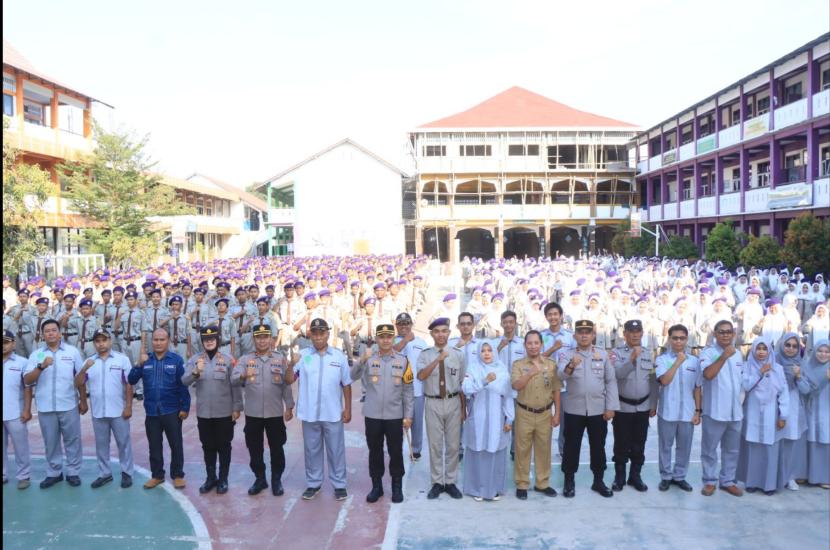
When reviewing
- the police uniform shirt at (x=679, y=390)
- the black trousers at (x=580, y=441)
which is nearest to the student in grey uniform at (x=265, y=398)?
the black trousers at (x=580, y=441)

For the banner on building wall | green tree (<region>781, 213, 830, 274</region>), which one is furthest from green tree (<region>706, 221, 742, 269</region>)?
green tree (<region>781, 213, 830, 274</region>)

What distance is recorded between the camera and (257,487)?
6.55 metres

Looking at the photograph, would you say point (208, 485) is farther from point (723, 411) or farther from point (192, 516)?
point (723, 411)

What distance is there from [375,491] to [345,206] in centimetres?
3435

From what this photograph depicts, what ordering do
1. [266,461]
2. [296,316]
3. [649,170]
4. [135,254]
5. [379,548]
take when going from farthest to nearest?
[649,170] < [135,254] < [296,316] < [266,461] < [379,548]

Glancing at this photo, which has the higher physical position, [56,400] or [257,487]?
[56,400]

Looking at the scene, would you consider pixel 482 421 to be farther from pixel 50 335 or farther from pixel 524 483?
pixel 50 335

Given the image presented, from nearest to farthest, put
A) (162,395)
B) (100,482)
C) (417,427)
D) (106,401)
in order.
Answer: (162,395), (106,401), (100,482), (417,427)

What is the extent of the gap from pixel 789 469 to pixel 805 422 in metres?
0.48

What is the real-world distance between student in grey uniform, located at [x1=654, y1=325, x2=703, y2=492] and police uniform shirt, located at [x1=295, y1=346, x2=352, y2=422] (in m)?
3.03

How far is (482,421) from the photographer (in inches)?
249

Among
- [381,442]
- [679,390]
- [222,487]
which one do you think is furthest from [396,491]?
[679,390]

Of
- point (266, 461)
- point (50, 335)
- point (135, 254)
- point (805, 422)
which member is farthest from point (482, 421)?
point (135, 254)

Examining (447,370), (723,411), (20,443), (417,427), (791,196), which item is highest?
(791,196)
